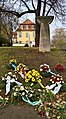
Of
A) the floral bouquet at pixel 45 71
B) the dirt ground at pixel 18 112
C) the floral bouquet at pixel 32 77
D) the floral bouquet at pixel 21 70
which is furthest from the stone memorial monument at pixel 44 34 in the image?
the dirt ground at pixel 18 112

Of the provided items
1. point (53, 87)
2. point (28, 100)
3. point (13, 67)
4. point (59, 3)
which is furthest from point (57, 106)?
point (59, 3)

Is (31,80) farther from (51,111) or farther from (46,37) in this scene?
(46,37)

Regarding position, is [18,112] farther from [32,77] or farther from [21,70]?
[21,70]

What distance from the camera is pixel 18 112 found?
6.96 metres

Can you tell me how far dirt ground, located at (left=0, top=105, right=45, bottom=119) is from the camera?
6.59 metres

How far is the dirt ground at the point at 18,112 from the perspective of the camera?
659 cm

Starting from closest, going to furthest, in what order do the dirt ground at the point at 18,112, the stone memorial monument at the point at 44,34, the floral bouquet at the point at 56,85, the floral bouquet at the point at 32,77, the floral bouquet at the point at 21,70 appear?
1. the dirt ground at the point at 18,112
2. the floral bouquet at the point at 56,85
3. the floral bouquet at the point at 32,77
4. the floral bouquet at the point at 21,70
5. the stone memorial monument at the point at 44,34

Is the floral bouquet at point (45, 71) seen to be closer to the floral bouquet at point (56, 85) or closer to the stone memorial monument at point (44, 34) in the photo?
the floral bouquet at point (56, 85)

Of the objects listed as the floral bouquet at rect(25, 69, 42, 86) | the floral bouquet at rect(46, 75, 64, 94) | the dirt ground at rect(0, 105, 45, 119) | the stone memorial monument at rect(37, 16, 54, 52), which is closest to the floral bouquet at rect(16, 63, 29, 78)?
the floral bouquet at rect(25, 69, 42, 86)

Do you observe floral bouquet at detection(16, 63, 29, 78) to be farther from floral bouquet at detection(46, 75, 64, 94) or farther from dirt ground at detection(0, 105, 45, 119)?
dirt ground at detection(0, 105, 45, 119)

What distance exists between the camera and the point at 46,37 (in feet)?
47.2

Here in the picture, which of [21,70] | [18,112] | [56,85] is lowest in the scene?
[18,112]

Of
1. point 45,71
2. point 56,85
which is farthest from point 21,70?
point 56,85

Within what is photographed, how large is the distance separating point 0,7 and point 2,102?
51.2 feet
